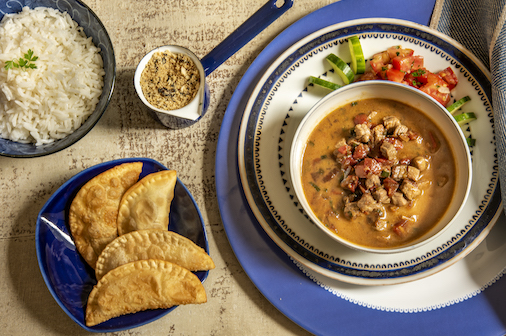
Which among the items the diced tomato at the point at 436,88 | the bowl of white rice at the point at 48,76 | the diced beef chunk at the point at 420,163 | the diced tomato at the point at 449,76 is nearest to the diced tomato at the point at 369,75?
the diced tomato at the point at 436,88

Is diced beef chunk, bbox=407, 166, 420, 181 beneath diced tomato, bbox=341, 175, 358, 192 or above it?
above

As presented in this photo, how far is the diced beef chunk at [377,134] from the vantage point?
7.84 feet

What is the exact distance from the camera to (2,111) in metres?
2.73

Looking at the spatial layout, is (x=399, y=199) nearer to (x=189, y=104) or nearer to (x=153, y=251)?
(x=189, y=104)

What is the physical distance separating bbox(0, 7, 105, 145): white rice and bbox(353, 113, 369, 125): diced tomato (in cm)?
191

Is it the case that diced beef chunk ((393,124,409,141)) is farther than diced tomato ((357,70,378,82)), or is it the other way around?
diced tomato ((357,70,378,82))

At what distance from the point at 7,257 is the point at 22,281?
230 mm

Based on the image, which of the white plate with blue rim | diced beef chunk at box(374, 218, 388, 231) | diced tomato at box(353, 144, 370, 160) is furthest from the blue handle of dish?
diced beef chunk at box(374, 218, 388, 231)

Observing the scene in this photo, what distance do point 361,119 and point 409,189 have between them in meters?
0.55

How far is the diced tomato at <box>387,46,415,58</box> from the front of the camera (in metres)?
2.65

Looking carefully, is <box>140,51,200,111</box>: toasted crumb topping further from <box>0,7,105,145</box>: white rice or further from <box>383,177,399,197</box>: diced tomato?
<box>383,177,399,197</box>: diced tomato

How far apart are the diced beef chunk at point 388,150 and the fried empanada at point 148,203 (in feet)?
4.72

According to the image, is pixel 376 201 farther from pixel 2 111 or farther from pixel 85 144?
pixel 2 111

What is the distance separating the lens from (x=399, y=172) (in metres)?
2.37
